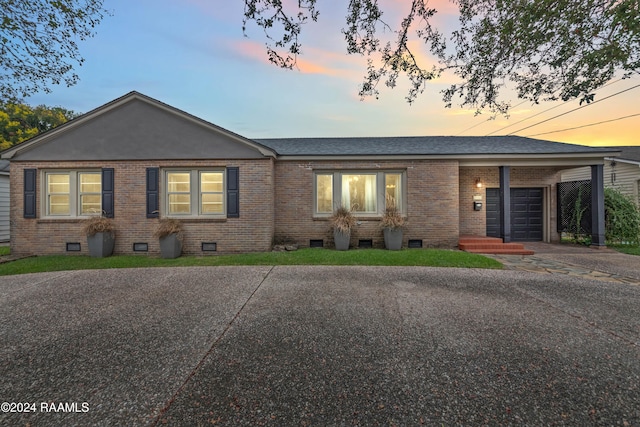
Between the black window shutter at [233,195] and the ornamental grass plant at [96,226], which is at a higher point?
the black window shutter at [233,195]

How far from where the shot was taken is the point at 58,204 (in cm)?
900

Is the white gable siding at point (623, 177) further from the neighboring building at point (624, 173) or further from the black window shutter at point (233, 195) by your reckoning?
the black window shutter at point (233, 195)

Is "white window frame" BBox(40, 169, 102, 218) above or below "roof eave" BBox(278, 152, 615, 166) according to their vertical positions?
below

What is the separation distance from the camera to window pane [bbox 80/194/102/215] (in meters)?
8.97

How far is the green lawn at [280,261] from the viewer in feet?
22.5

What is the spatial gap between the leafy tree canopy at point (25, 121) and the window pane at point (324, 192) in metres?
17.9

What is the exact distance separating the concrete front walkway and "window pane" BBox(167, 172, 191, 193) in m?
9.74

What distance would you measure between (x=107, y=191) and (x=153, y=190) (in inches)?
59.3

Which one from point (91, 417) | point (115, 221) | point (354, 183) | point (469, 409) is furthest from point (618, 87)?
point (115, 221)

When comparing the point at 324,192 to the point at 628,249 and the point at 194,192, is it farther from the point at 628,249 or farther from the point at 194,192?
the point at 628,249

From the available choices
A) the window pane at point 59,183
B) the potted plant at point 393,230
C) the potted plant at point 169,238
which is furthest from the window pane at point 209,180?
the potted plant at point 393,230

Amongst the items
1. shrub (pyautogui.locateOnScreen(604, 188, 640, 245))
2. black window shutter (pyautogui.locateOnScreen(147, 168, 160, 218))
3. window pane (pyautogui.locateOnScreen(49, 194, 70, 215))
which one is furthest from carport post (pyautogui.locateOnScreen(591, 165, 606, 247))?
window pane (pyautogui.locateOnScreen(49, 194, 70, 215))

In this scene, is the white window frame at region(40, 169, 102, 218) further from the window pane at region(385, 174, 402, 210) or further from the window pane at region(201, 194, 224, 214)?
the window pane at region(385, 174, 402, 210)

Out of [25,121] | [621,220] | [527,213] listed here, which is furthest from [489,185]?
[25,121]
